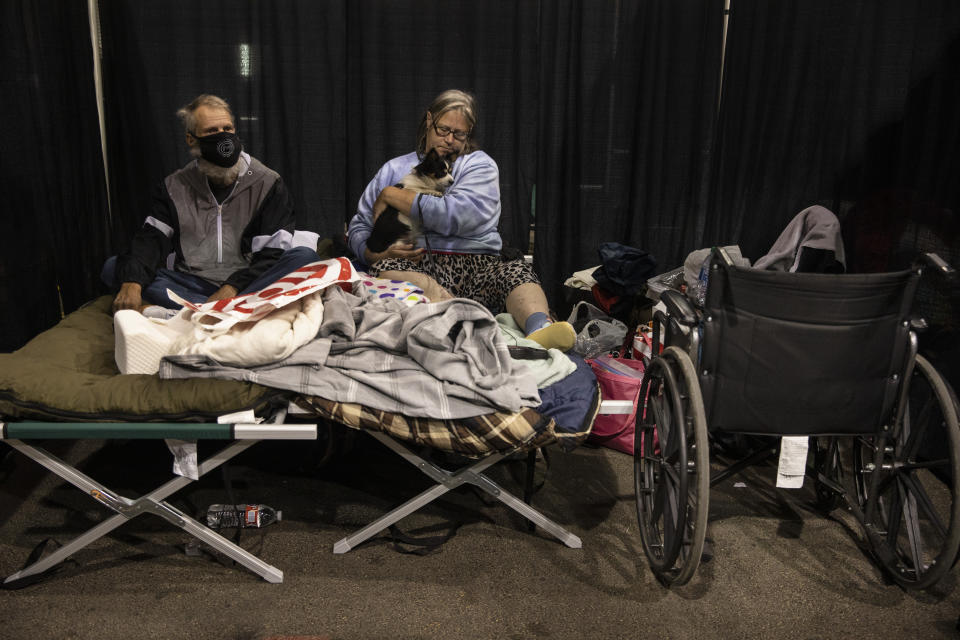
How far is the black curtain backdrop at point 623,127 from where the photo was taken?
11.0 feet

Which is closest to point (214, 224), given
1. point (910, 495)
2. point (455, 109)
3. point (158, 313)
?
point (158, 313)

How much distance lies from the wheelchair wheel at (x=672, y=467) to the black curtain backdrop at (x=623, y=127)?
165 centimetres

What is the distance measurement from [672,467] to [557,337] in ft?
2.13

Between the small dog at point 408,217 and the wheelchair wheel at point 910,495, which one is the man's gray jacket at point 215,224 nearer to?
the small dog at point 408,217

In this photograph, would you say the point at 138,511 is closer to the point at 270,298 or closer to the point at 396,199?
the point at 270,298

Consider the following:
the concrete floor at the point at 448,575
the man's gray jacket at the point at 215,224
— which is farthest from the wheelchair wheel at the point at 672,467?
the man's gray jacket at the point at 215,224

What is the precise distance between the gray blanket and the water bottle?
46 cm

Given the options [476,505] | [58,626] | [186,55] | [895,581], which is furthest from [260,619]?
[186,55]

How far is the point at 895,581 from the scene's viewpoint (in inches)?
74.9

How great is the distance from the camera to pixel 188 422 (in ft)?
5.96

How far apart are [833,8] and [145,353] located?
9.06ft

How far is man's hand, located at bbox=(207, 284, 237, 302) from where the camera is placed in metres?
2.58

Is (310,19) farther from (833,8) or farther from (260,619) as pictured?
(260,619)

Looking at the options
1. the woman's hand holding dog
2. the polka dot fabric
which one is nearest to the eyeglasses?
the woman's hand holding dog
